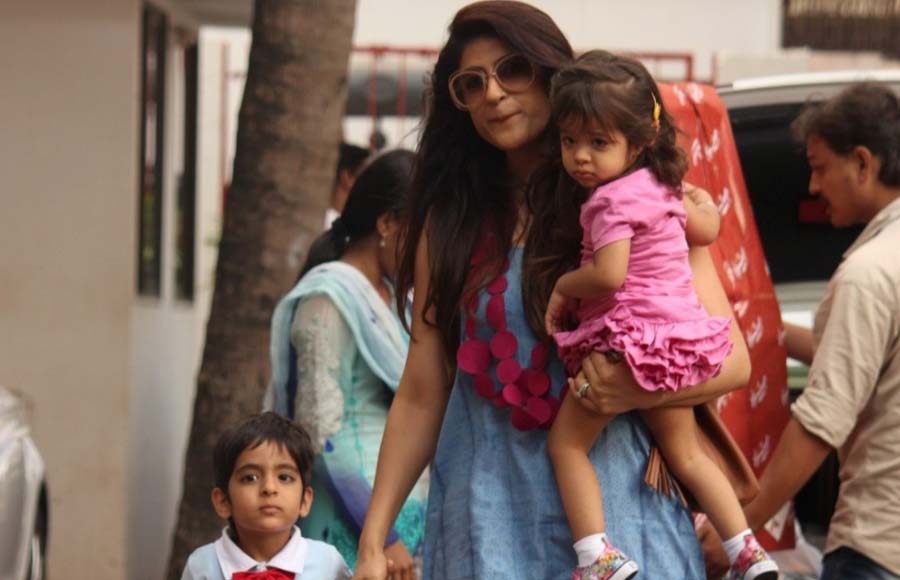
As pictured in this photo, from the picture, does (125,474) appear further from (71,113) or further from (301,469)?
(301,469)

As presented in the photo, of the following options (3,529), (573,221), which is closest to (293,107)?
(3,529)

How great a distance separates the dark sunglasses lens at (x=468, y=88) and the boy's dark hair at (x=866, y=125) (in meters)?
1.14

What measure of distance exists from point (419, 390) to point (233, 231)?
12.5 feet

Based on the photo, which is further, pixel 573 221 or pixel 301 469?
pixel 301 469

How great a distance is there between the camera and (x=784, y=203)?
6500 millimetres

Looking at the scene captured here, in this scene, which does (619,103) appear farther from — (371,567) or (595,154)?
(371,567)

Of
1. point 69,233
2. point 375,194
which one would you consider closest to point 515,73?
point 375,194

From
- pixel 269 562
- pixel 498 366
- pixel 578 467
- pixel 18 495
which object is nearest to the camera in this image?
pixel 578 467

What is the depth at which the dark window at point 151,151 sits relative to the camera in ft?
31.9

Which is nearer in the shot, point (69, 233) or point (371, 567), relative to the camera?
point (371, 567)

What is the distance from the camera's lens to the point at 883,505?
14.8 feet

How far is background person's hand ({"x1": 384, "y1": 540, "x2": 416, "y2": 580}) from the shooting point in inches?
191

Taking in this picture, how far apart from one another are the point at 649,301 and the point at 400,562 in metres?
1.48

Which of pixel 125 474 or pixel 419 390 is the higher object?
pixel 419 390
